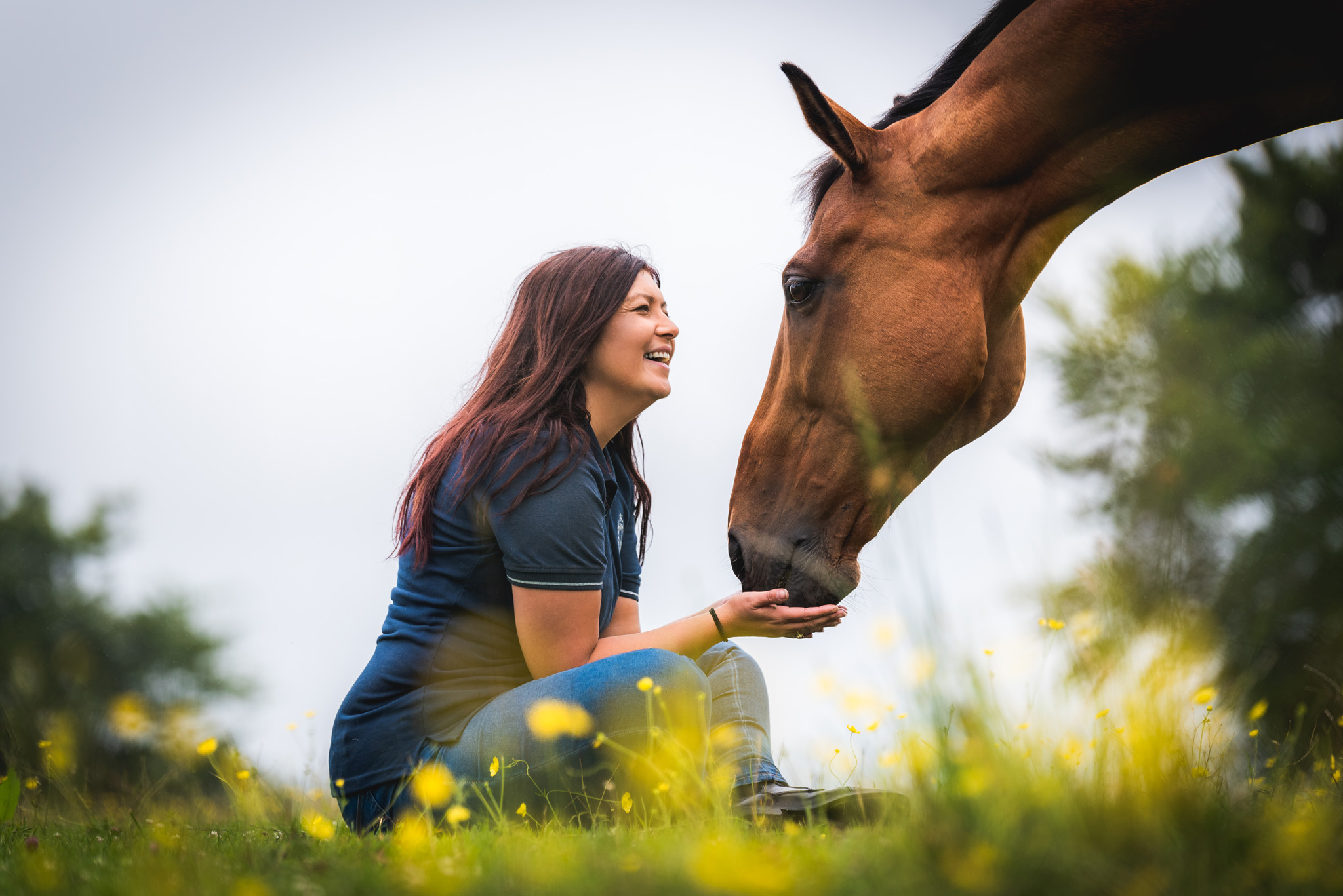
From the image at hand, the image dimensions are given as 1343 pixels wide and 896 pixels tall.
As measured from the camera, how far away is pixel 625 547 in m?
3.02

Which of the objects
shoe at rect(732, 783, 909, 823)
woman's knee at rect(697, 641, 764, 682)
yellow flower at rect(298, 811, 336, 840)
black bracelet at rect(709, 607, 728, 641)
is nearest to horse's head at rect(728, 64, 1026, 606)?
woman's knee at rect(697, 641, 764, 682)

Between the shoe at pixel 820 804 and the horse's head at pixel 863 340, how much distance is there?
2.39 feet

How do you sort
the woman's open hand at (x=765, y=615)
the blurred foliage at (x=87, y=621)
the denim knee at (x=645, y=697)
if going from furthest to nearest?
1. the blurred foliage at (x=87, y=621)
2. the woman's open hand at (x=765, y=615)
3. the denim knee at (x=645, y=697)

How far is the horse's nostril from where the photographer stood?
2.84 metres

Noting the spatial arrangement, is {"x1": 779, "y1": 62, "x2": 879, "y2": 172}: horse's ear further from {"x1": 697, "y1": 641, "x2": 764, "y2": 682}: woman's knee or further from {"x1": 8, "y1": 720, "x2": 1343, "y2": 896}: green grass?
{"x1": 8, "y1": 720, "x2": 1343, "y2": 896}: green grass

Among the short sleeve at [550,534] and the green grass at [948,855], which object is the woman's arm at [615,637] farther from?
the green grass at [948,855]

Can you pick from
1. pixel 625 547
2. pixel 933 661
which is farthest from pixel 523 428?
pixel 933 661

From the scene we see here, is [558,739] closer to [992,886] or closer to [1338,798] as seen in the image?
[992,886]

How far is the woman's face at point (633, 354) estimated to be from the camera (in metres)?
2.85

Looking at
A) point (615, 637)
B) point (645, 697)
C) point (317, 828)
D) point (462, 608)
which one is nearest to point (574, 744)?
point (645, 697)

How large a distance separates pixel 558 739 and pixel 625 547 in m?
0.97

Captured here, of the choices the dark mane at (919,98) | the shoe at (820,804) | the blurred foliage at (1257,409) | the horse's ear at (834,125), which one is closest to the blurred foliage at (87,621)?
the shoe at (820,804)

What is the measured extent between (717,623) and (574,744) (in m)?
0.51

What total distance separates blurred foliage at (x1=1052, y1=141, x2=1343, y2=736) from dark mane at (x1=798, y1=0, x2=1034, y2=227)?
5173 mm
